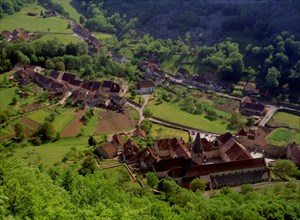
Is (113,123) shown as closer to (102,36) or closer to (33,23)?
(102,36)

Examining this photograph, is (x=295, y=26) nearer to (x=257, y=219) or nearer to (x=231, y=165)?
(x=231, y=165)

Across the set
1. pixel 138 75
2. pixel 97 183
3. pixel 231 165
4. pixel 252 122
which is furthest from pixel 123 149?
pixel 138 75

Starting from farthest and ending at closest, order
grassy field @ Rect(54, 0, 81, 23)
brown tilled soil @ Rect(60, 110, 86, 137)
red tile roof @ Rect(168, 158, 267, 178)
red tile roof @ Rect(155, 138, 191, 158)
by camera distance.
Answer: grassy field @ Rect(54, 0, 81, 23)
brown tilled soil @ Rect(60, 110, 86, 137)
red tile roof @ Rect(155, 138, 191, 158)
red tile roof @ Rect(168, 158, 267, 178)

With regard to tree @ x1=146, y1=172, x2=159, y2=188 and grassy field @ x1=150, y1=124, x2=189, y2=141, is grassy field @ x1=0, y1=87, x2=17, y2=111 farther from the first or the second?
tree @ x1=146, y1=172, x2=159, y2=188

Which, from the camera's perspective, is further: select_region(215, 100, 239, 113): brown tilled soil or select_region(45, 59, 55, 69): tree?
select_region(45, 59, 55, 69): tree

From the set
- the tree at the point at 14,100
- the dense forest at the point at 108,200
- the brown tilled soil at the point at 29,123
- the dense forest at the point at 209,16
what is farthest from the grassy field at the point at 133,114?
the dense forest at the point at 209,16

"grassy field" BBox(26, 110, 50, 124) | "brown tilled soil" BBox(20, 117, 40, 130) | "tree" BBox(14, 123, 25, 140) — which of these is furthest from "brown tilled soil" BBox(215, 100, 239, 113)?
"tree" BBox(14, 123, 25, 140)

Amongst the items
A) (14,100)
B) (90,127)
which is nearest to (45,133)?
(90,127)
